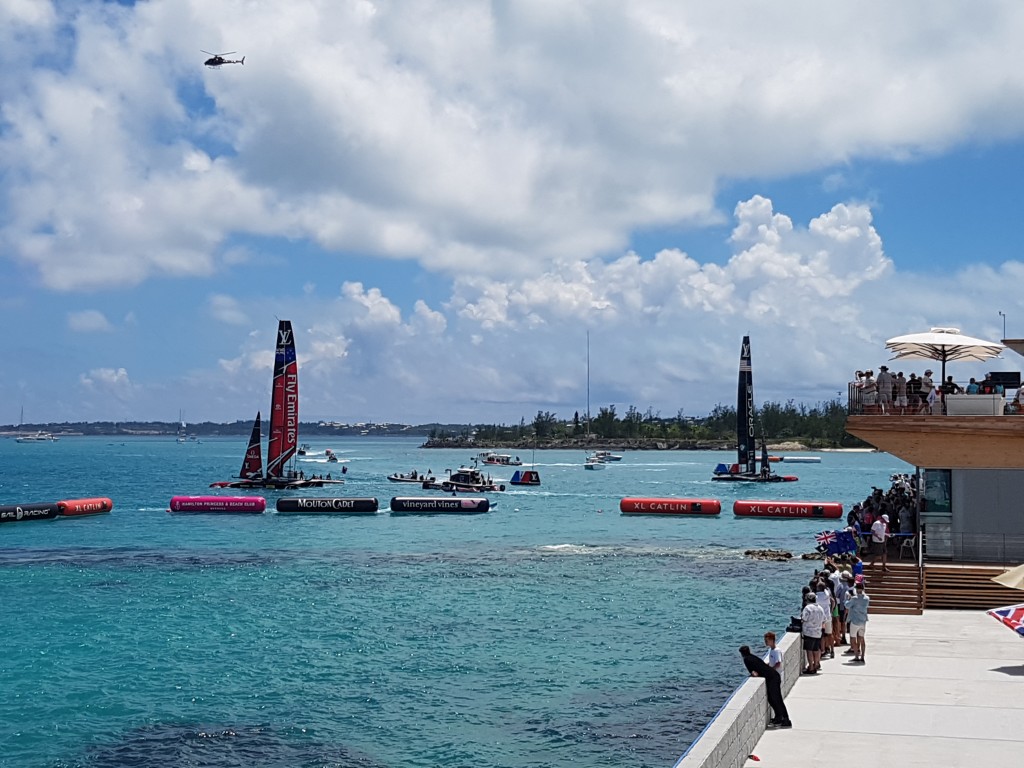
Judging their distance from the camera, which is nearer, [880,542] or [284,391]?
[880,542]

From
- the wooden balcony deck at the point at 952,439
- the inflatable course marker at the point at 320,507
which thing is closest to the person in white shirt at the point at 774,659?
the wooden balcony deck at the point at 952,439

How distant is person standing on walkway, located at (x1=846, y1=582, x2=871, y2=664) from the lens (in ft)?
65.9

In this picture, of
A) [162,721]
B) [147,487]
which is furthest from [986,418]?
[147,487]

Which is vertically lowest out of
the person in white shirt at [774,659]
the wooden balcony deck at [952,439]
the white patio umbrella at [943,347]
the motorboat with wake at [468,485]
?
the motorboat with wake at [468,485]

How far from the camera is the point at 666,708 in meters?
22.3

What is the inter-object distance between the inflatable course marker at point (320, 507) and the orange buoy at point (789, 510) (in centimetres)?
2657

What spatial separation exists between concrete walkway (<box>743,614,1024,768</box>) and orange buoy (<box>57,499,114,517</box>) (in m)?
59.8

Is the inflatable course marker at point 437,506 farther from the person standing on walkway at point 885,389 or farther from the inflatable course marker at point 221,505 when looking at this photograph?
the person standing on walkway at point 885,389

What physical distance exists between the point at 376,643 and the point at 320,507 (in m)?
43.6

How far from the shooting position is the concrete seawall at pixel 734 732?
478 inches

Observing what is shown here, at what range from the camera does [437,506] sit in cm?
7275

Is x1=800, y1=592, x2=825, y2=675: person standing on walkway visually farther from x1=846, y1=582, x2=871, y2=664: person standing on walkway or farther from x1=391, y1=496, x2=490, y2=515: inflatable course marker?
x1=391, y1=496, x2=490, y2=515: inflatable course marker

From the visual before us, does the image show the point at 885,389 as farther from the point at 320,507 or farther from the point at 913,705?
the point at 320,507

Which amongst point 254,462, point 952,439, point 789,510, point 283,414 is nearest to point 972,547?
point 952,439
